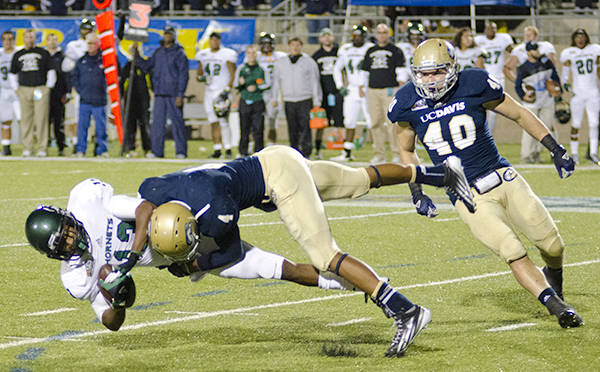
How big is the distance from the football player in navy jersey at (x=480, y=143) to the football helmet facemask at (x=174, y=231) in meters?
1.66

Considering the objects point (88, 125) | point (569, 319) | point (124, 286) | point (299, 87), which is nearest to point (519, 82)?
point (299, 87)

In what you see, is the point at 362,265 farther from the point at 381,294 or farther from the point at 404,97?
the point at 404,97

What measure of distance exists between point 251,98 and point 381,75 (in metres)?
2.09

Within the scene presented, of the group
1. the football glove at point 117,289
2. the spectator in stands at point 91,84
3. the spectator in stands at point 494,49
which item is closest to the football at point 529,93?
the spectator in stands at point 494,49

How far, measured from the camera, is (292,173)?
521 centimetres

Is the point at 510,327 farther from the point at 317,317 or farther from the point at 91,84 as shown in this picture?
the point at 91,84

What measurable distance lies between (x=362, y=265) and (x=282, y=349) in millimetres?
587

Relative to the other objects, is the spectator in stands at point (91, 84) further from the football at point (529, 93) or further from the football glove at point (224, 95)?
the football at point (529, 93)

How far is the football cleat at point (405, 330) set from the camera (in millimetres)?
5020

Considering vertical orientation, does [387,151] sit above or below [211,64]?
below

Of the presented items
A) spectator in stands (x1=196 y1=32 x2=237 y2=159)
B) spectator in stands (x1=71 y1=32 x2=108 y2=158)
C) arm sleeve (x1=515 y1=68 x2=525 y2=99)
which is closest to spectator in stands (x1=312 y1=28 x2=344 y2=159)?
spectator in stands (x1=196 y1=32 x2=237 y2=159)

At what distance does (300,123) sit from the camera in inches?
644

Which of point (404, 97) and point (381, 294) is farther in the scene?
point (404, 97)

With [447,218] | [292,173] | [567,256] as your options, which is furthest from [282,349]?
[447,218]
